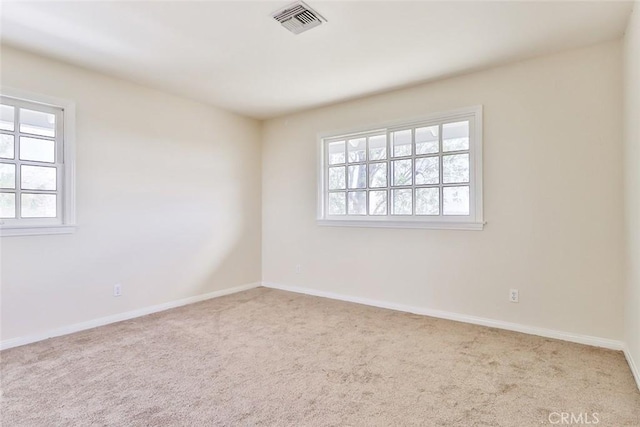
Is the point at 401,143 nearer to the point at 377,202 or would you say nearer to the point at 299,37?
the point at 377,202

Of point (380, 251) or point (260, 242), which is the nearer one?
point (380, 251)

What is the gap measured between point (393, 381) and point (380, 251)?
1.87 metres

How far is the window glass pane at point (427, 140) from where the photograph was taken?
3.52 meters

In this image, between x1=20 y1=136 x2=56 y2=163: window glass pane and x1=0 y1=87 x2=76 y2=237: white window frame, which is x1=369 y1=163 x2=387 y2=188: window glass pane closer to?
x1=0 y1=87 x2=76 y2=237: white window frame

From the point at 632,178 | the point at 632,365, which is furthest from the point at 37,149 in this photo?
the point at 632,365

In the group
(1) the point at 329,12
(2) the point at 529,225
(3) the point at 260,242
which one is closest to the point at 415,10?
(1) the point at 329,12

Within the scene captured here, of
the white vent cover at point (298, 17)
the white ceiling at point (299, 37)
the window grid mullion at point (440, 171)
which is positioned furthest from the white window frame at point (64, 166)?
the window grid mullion at point (440, 171)

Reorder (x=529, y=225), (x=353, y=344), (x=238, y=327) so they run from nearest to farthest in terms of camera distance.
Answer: (x=353, y=344)
(x=529, y=225)
(x=238, y=327)

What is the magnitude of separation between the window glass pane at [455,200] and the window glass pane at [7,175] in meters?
3.92

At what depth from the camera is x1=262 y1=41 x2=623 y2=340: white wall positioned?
2.64 m

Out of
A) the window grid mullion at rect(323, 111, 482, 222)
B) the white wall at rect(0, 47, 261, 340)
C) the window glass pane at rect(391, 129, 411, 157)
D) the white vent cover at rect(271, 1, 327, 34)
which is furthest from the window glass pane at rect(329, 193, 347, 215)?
the white vent cover at rect(271, 1, 327, 34)

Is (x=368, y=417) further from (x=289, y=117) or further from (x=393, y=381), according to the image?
(x=289, y=117)

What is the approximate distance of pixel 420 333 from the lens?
2979mm

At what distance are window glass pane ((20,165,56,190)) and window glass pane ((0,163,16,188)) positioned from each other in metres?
0.05
